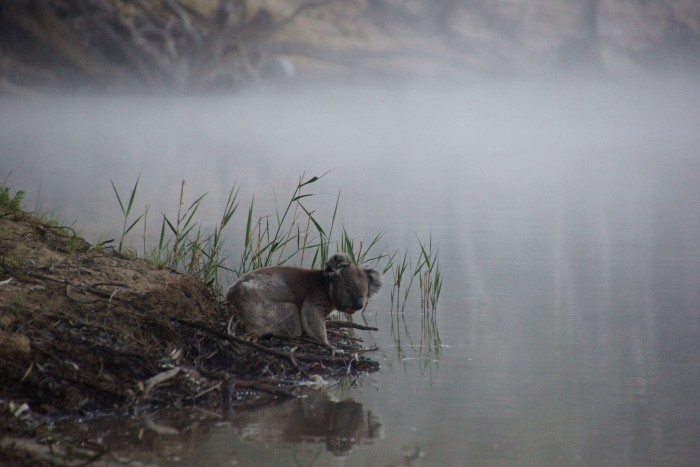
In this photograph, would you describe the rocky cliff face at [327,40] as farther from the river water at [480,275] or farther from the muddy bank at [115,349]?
the muddy bank at [115,349]

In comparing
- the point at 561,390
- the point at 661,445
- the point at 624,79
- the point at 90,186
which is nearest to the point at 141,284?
the point at 561,390

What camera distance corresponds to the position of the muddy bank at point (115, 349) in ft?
16.2

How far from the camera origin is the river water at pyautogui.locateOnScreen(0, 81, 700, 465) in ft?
16.2

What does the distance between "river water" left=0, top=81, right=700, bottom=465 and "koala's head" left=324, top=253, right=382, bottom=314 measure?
49 centimetres

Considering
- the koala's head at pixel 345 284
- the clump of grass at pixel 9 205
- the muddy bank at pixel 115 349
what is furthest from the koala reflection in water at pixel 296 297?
the clump of grass at pixel 9 205

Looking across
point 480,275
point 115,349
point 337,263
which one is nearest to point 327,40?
point 480,275

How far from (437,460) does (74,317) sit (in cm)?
205

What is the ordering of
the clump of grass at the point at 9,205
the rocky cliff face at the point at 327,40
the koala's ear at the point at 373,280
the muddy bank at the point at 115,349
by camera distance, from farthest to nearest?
the rocky cliff face at the point at 327,40 → the clump of grass at the point at 9,205 → the koala's ear at the point at 373,280 → the muddy bank at the point at 115,349

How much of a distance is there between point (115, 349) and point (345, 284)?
155 cm

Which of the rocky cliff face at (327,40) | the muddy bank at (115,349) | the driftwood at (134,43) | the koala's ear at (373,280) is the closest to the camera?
the muddy bank at (115,349)

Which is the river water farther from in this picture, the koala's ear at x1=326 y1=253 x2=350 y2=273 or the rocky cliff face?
the rocky cliff face

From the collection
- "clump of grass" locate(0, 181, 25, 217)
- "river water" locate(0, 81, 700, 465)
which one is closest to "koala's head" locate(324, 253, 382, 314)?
"river water" locate(0, 81, 700, 465)

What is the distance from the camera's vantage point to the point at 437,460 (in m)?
4.62

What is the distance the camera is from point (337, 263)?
629 centimetres
